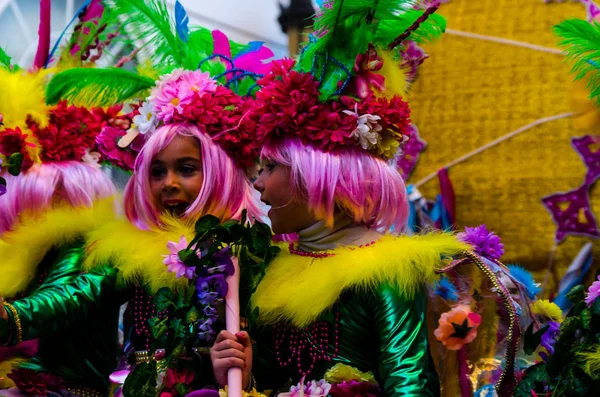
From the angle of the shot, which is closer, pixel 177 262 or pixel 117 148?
pixel 177 262

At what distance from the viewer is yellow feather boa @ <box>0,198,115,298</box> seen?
244 centimetres

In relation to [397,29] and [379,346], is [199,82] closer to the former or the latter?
[397,29]

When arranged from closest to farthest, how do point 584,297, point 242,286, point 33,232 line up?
1. point 584,297
2. point 242,286
3. point 33,232

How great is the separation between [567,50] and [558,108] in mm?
1544

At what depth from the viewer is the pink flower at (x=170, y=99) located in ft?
7.48

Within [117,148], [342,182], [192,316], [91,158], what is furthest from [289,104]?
[91,158]

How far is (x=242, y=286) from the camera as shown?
200 cm

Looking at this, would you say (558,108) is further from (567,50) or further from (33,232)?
(33,232)

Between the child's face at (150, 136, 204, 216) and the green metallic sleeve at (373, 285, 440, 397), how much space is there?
0.66 m

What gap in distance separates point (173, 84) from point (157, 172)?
0.26 m

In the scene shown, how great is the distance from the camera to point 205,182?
87.9 inches

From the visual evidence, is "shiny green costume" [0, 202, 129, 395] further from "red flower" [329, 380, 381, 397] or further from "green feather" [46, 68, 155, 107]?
"red flower" [329, 380, 381, 397]

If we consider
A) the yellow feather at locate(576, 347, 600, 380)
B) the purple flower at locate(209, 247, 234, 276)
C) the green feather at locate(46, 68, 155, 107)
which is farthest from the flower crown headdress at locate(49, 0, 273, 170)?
the yellow feather at locate(576, 347, 600, 380)

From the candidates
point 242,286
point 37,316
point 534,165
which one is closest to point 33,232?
point 37,316
